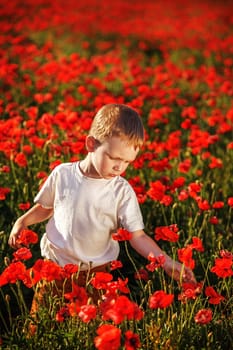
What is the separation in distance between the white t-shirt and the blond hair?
24 centimetres

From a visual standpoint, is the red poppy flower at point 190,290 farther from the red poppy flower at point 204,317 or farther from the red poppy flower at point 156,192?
the red poppy flower at point 156,192

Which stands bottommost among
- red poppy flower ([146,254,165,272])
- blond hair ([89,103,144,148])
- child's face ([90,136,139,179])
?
red poppy flower ([146,254,165,272])

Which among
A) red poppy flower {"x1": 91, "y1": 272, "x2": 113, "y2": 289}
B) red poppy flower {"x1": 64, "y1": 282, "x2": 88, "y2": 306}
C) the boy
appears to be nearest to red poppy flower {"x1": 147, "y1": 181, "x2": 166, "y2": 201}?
the boy

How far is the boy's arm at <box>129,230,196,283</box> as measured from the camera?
2355 millimetres

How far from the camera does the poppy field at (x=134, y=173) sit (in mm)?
2199

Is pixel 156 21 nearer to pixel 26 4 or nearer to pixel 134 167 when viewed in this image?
pixel 26 4

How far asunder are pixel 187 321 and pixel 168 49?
770 cm

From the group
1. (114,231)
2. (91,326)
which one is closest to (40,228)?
(114,231)

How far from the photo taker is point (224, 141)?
5.16 meters

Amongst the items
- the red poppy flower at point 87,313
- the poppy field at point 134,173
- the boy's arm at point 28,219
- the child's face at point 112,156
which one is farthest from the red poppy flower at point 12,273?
the child's face at point 112,156

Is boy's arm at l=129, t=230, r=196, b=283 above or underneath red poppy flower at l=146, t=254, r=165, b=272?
underneath

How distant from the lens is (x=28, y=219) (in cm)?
265

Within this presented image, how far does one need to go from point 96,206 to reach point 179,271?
0.47 metres

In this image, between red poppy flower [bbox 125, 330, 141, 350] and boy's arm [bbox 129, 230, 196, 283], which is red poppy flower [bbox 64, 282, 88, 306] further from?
boy's arm [bbox 129, 230, 196, 283]
